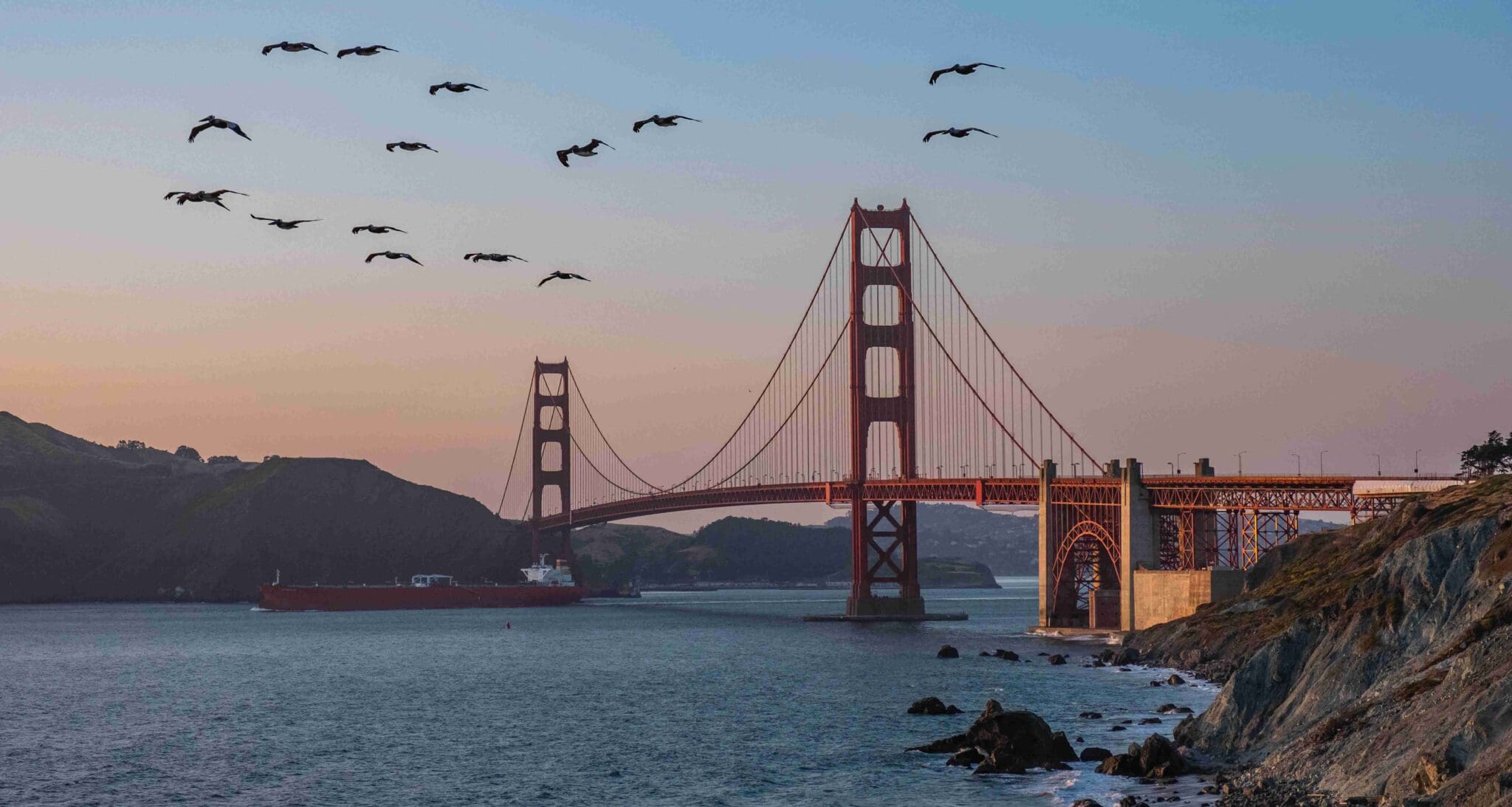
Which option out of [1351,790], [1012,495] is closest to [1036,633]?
[1012,495]

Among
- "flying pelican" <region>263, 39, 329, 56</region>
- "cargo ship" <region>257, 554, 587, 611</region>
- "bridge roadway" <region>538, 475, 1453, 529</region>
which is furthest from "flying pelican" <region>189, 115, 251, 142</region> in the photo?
"cargo ship" <region>257, 554, 587, 611</region>

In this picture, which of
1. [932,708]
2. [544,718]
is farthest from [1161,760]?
[544,718]

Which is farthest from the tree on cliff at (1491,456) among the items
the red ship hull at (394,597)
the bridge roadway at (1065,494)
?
the red ship hull at (394,597)

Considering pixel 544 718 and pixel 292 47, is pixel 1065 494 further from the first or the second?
pixel 292 47

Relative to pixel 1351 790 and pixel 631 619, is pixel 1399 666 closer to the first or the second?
pixel 1351 790

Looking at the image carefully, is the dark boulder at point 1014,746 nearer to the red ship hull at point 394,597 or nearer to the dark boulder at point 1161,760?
the dark boulder at point 1161,760

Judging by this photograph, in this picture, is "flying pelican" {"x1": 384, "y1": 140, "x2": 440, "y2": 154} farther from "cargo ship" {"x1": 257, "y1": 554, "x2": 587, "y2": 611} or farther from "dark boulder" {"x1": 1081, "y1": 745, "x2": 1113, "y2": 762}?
"cargo ship" {"x1": 257, "y1": 554, "x2": 587, "y2": 611}
